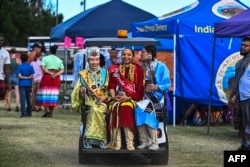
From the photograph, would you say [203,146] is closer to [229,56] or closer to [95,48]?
[95,48]

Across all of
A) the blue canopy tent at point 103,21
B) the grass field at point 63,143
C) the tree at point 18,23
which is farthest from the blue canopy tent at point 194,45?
the tree at point 18,23

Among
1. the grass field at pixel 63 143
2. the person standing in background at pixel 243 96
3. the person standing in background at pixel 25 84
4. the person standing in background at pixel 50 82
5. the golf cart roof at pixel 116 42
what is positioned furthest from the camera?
the person standing in background at pixel 50 82

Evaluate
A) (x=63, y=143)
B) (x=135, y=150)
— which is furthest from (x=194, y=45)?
(x=135, y=150)

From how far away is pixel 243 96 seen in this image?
10445 millimetres

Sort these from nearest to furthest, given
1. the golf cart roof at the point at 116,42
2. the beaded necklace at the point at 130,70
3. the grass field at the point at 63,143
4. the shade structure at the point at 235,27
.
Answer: the beaded necklace at the point at 130,70 < the golf cart roof at the point at 116,42 < the grass field at the point at 63,143 < the shade structure at the point at 235,27

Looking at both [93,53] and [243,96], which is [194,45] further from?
[93,53]

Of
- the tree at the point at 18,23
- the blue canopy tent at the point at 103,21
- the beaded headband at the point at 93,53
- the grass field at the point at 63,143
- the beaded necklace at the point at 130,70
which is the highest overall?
the tree at the point at 18,23

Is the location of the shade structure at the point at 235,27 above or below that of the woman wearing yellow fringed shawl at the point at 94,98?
above

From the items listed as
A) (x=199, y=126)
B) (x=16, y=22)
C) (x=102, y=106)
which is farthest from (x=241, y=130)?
(x=16, y=22)

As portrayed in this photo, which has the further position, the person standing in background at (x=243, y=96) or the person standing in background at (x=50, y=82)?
the person standing in background at (x=50, y=82)

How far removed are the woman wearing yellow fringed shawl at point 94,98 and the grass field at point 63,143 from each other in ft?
1.84

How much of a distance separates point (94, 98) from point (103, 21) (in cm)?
1378

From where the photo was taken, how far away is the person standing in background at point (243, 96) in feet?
34.2

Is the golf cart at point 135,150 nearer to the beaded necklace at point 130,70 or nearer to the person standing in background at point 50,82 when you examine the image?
the beaded necklace at point 130,70
